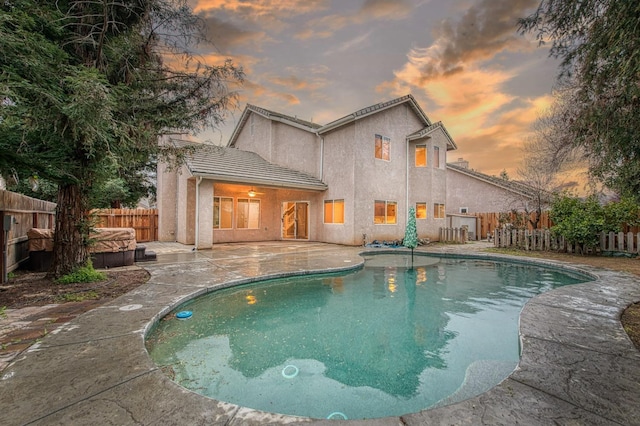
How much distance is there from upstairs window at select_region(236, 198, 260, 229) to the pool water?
9104 millimetres

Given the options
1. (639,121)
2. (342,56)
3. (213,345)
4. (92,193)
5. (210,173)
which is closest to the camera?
(639,121)

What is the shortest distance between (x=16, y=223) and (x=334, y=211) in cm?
1104

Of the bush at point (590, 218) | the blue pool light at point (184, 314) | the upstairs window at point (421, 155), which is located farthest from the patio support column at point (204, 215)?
the bush at point (590, 218)

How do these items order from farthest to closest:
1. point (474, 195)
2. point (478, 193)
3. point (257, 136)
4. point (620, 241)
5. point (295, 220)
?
point (474, 195) → point (478, 193) → point (257, 136) → point (295, 220) → point (620, 241)

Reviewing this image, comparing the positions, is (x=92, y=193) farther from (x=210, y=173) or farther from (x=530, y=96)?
(x=530, y=96)

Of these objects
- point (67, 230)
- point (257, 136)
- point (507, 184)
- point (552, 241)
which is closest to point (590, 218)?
point (552, 241)

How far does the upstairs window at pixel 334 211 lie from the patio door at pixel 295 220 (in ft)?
4.84

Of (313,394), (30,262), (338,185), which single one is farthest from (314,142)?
(313,394)

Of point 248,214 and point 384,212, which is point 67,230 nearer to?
point 248,214

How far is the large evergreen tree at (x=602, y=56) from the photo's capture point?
2.65 metres

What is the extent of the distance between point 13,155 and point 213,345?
13.8 ft

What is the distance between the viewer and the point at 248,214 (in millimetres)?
15508

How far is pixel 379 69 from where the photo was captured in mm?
13070

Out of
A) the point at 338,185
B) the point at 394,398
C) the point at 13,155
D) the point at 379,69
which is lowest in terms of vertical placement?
the point at 394,398
